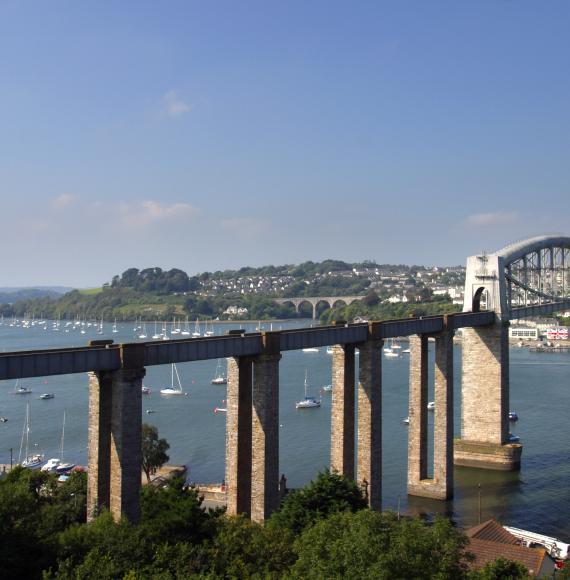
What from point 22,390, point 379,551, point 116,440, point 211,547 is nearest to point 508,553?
point 211,547

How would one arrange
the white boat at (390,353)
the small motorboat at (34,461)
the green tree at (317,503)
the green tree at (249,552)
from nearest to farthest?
the green tree at (249,552), the green tree at (317,503), the small motorboat at (34,461), the white boat at (390,353)

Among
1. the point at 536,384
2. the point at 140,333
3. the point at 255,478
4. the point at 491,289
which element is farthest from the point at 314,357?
the point at 255,478

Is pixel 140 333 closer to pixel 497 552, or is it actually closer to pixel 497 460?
pixel 497 460

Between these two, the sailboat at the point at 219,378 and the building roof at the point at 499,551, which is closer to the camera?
the building roof at the point at 499,551

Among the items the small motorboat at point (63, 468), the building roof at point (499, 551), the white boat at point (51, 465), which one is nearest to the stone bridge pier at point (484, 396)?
the building roof at point (499, 551)

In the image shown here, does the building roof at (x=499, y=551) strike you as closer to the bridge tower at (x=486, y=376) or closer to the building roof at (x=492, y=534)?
the building roof at (x=492, y=534)

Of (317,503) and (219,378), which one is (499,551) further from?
(219,378)

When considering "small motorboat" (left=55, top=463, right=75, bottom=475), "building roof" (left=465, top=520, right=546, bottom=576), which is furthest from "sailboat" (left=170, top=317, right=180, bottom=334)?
"building roof" (left=465, top=520, right=546, bottom=576)
